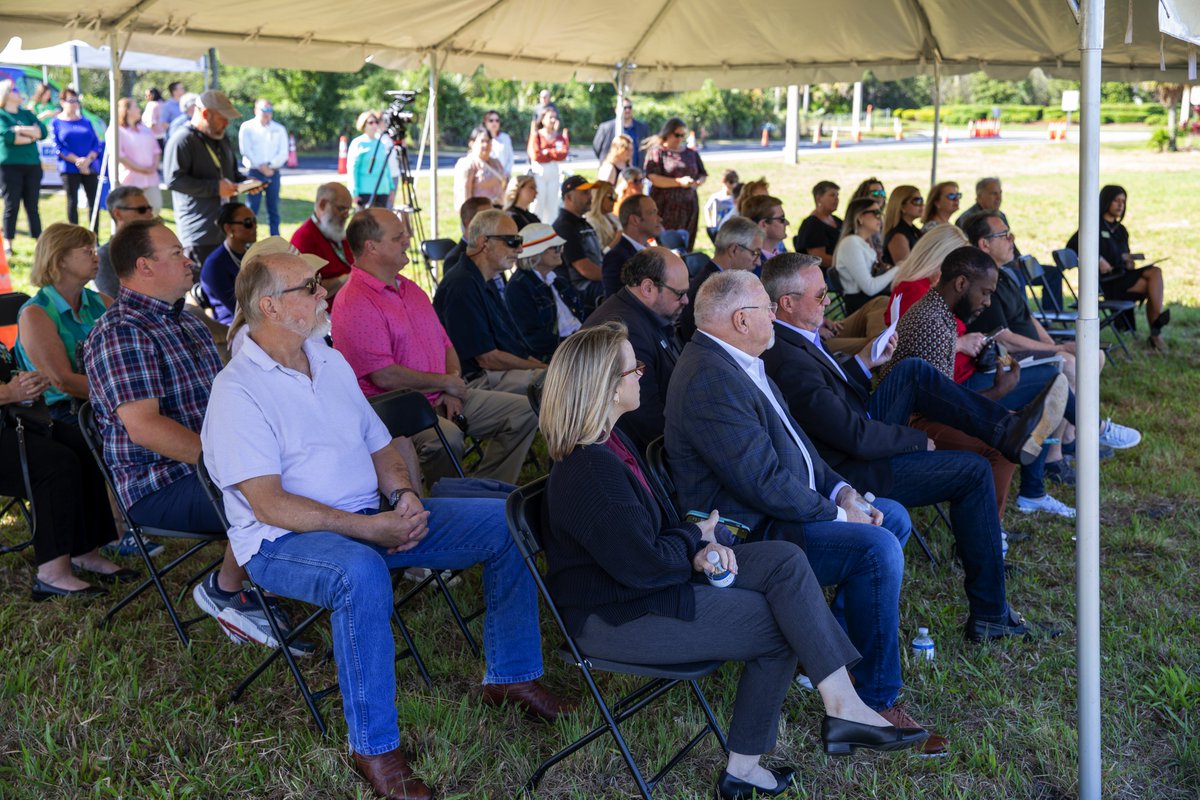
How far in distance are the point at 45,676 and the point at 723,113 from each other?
1394 inches

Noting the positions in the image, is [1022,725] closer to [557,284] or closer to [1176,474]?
[1176,474]

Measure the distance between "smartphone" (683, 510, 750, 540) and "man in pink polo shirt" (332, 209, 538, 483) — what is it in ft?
5.79

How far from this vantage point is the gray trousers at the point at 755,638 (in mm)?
2797

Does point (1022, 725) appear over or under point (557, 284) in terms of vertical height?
under

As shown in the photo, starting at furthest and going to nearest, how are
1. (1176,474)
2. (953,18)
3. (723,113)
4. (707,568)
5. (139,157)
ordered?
(723,113) < (139,157) < (953,18) < (1176,474) < (707,568)

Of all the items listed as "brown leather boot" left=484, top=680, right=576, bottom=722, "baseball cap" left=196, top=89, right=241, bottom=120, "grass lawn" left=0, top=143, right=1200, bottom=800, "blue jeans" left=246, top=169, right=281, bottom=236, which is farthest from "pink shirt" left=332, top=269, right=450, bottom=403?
"blue jeans" left=246, top=169, right=281, bottom=236

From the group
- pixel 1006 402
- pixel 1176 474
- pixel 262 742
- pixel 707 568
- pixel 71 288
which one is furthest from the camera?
pixel 1176 474

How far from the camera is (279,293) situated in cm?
320

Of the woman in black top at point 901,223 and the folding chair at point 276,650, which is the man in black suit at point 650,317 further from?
the woman in black top at point 901,223

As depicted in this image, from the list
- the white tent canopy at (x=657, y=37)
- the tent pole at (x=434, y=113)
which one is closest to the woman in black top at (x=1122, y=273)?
the white tent canopy at (x=657, y=37)

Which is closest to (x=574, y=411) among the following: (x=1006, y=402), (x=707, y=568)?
(x=707, y=568)

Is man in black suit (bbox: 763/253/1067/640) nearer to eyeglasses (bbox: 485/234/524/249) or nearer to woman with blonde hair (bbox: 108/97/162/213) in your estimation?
eyeglasses (bbox: 485/234/524/249)

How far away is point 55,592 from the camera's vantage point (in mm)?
4121

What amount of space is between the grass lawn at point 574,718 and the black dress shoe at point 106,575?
198 millimetres
